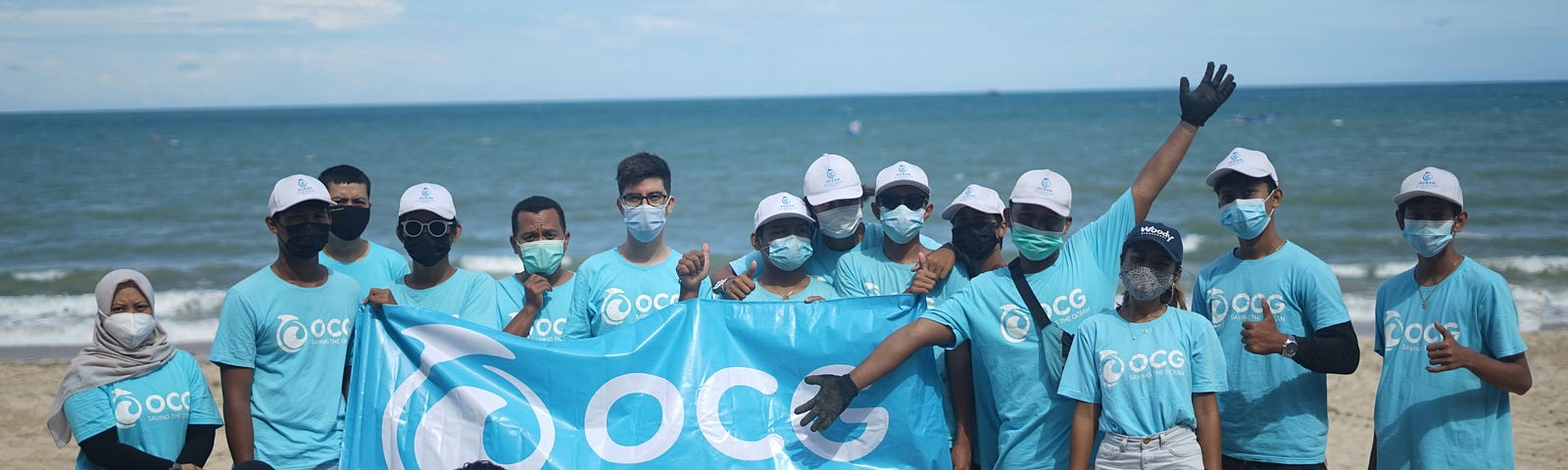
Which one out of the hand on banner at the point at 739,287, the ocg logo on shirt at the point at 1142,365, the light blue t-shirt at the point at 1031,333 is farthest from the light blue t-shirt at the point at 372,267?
the ocg logo on shirt at the point at 1142,365

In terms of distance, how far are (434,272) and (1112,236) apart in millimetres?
3071

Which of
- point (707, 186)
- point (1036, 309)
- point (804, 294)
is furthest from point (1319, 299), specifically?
point (707, 186)

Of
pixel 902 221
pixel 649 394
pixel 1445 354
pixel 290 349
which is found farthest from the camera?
pixel 902 221

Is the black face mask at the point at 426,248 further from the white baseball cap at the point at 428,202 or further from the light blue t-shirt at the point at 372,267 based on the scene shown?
the light blue t-shirt at the point at 372,267

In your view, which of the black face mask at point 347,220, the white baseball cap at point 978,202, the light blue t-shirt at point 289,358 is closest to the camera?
the light blue t-shirt at point 289,358

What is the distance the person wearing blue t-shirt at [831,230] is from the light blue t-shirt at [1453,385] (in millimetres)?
1889

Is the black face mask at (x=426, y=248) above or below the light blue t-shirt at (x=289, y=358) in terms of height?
above

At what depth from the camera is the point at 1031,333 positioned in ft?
15.0

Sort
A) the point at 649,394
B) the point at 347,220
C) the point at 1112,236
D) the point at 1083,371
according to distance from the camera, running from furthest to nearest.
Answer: the point at 347,220 → the point at 649,394 → the point at 1112,236 → the point at 1083,371

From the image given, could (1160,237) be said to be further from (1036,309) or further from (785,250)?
(785,250)

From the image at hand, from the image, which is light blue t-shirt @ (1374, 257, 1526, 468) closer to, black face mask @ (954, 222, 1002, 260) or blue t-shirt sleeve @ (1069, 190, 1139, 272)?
blue t-shirt sleeve @ (1069, 190, 1139, 272)

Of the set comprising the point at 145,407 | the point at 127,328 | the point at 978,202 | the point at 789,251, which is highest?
the point at 978,202

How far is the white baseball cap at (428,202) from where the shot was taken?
5.38m

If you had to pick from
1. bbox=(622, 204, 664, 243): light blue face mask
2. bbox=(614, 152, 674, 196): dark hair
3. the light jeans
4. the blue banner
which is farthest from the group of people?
bbox=(614, 152, 674, 196): dark hair
